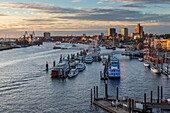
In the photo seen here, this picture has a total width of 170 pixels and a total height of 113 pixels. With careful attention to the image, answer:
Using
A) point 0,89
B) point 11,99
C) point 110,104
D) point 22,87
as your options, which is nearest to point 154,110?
point 110,104

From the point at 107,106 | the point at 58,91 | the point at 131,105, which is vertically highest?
the point at 131,105

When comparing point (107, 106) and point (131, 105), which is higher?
point (131, 105)

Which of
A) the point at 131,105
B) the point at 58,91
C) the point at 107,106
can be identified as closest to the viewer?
the point at 131,105

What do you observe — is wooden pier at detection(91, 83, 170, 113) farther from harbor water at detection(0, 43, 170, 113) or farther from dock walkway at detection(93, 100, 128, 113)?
harbor water at detection(0, 43, 170, 113)

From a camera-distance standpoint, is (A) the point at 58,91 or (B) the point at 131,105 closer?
(B) the point at 131,105

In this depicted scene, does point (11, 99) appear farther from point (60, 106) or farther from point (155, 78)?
point (155, 78)

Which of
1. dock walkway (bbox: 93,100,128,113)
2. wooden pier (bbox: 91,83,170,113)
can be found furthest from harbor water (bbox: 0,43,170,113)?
wooden pier (bbox: 91,83,170,113)

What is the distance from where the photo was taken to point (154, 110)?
57.4ft

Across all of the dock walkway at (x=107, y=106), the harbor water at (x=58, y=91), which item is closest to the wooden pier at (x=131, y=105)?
the dock walkway at (x=107, y=106)

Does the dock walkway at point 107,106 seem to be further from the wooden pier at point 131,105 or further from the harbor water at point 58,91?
the harbor water at point 58,91

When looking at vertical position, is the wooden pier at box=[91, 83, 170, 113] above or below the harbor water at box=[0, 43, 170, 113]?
above

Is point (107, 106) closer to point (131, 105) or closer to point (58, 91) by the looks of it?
point (131, 105)

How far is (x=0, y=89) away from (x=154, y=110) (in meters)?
17.4

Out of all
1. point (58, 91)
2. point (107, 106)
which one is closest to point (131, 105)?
point (107, 106)
